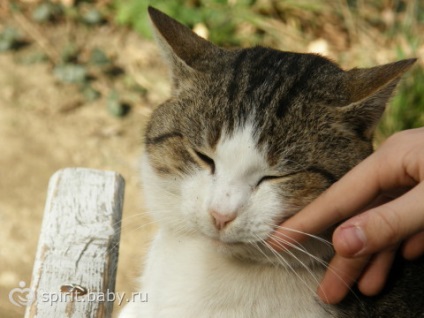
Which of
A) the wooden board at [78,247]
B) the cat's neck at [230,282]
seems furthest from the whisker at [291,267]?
the wooden board at [78,247]

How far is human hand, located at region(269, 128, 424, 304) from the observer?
1412 millimetres

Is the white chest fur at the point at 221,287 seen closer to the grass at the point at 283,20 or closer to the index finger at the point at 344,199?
the index finger at the point at 344,199

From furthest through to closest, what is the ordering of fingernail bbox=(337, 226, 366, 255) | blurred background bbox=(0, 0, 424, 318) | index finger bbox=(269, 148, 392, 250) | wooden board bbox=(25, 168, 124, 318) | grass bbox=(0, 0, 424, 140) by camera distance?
grass bbox=(0, 0, 424, 140)
blurred background bbox=(0, 0, 424, 318)
wooden board bbox=(25, 168, 124, 318)
index finger bbox=(269, 148, 392, 250)
fingernail bbox=(337, 226, 366, 255)

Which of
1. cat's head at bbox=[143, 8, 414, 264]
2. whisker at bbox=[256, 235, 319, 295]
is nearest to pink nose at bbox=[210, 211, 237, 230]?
cat's head at bbox=[143, 8, 414, 264]

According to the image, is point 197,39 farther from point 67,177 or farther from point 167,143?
point 67,177

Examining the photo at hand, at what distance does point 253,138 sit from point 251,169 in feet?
0.30

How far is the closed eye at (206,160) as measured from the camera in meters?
1.74

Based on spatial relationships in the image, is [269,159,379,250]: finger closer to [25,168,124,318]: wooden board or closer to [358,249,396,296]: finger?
[358,249,396,296]: finger

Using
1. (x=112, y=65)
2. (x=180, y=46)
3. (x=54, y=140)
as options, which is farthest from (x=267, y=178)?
(x=112, y=65)

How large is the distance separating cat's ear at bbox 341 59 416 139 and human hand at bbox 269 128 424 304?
0.53ft

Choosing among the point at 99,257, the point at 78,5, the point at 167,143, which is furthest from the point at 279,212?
the point at 78,5

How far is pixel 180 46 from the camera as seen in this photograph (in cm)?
198

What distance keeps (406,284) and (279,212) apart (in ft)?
1.56

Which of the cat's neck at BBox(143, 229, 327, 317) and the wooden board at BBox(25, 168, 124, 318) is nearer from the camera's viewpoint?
the cat's neck at BBox(143, 229, 327, 317)
